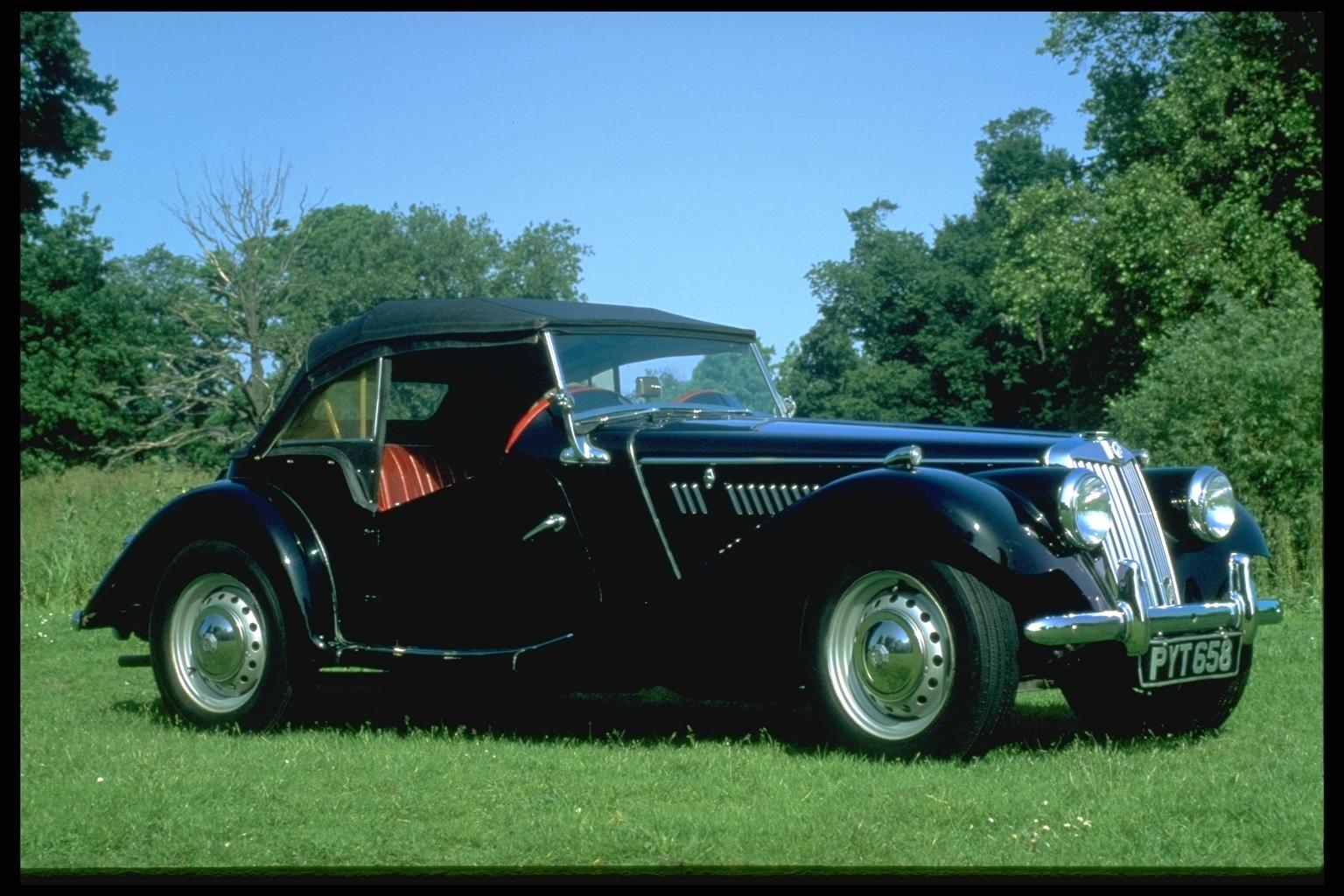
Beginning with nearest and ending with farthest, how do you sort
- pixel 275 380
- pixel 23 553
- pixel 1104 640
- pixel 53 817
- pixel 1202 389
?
pixel 53 817
pixel 1104 640
pixel 23 553
pixel 1202 389
pixel 275 380

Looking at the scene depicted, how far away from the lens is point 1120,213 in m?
18.3

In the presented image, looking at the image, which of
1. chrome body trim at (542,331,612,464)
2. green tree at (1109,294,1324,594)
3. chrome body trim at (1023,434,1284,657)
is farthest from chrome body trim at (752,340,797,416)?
green tree at (1109,294,1324,594)

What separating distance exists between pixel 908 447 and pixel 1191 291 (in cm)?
1375

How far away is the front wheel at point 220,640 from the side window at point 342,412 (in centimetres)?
69

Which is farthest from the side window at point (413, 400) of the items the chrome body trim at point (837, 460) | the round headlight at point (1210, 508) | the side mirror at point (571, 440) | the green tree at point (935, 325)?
the round headlight at point (1210, 508)

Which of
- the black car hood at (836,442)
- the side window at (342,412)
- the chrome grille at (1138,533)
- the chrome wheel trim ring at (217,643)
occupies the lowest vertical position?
the chrome wheel trim ring at (217,643)

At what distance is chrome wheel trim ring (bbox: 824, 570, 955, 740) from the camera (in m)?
5.03

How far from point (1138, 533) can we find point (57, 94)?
8.03 metres

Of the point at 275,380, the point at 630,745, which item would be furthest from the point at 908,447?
the point at 275,380

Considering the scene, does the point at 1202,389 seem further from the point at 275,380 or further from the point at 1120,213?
the point at 275,380

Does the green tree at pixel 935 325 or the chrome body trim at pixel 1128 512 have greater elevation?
the green tree at pixel 935 325

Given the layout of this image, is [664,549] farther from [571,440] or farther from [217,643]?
[217,643]

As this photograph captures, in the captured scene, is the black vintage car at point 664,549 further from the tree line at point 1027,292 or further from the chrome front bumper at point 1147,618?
the tree line at point 1027,292

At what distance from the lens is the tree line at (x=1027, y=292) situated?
12.9 metres
